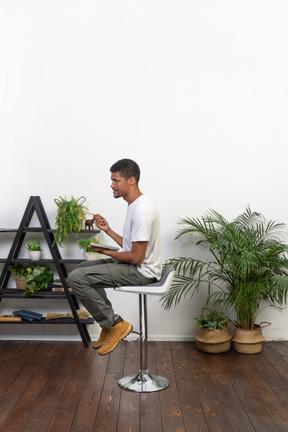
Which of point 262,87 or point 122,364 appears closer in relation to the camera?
point 122,364

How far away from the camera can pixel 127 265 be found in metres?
3.20

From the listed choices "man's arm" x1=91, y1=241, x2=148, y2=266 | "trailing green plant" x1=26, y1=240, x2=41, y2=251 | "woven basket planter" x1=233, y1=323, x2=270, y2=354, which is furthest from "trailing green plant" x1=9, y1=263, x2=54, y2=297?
"woven basket planter" x1=233, y1=323, x2=270, y2=354

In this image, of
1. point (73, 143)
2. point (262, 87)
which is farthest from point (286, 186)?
point (73, 143)

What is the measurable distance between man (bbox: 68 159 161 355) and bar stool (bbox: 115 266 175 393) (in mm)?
85

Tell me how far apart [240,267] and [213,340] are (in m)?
0.64

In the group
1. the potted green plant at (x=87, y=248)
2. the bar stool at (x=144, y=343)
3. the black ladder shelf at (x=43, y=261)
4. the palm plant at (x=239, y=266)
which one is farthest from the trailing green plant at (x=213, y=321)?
the potted green plant at (x=87, y=248)

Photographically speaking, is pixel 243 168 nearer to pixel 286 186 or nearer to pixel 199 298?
pixel 286 186

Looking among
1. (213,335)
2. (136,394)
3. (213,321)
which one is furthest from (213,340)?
(136,394)

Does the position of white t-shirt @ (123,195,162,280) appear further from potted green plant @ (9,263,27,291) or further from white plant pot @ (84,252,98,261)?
potted green plant @ (9,263,27,291)

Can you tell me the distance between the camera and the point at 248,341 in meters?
4.03

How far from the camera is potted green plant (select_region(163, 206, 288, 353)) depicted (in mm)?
3885

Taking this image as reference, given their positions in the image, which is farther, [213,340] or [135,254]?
[213,340]

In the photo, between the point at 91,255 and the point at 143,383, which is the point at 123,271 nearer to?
the point at 143,383

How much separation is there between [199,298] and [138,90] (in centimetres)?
186
